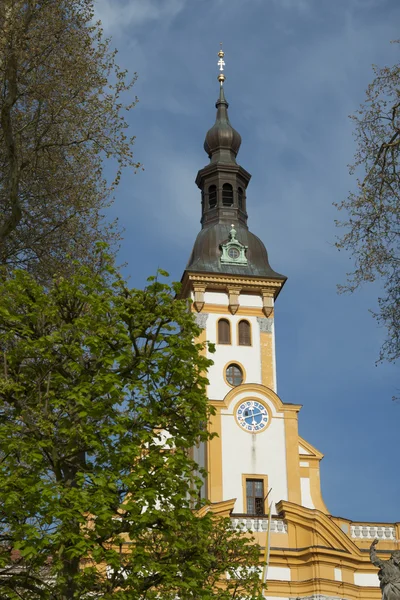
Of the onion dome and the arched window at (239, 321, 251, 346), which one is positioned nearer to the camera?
the arched window at (239, 321, 251, 346)

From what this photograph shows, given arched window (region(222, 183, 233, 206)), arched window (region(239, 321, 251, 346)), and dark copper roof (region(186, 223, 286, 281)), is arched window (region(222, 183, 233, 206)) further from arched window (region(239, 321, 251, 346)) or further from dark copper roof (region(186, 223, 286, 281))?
arched window (region(239, 321, 251, 346))

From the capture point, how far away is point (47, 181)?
17.0m

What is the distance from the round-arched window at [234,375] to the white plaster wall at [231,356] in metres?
0.26

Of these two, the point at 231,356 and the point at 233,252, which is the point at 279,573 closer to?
the point at 231,356

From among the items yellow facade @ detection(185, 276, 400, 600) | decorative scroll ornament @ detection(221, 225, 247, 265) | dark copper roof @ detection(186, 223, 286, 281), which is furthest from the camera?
decorative scroll ornament @ detection(221, 225, 247, 265)

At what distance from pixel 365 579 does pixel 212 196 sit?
2274 centimetres

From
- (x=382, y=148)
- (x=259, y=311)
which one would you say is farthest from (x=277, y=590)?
(x=382, y=148)

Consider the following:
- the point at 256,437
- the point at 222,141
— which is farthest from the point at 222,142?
the point at 256,437

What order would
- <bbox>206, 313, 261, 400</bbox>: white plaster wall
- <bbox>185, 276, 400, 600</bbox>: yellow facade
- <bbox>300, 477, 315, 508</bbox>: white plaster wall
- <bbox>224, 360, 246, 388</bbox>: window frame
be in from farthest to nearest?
<bbox>224, 360, 246, 388</bbox>: window frame, <bbox>206, 313, 261, 400</bbox>: white plaster wall, <bbox>300, 477, 315, 508</bbox>: white plaster wall, <bbox>185, 276, 400, 600</bbox>: yellow facade

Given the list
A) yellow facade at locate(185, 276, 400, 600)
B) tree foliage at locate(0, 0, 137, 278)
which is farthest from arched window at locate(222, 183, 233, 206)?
tree foliage at locate(0, 0, 137, 278)

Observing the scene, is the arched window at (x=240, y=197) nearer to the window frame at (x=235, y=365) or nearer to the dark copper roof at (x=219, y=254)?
the dark copper roof at (x=219, y=254)

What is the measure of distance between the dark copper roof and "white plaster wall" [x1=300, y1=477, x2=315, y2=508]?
10.3 m

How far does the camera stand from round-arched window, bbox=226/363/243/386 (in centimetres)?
4384

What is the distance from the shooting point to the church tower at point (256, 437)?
36.6m
